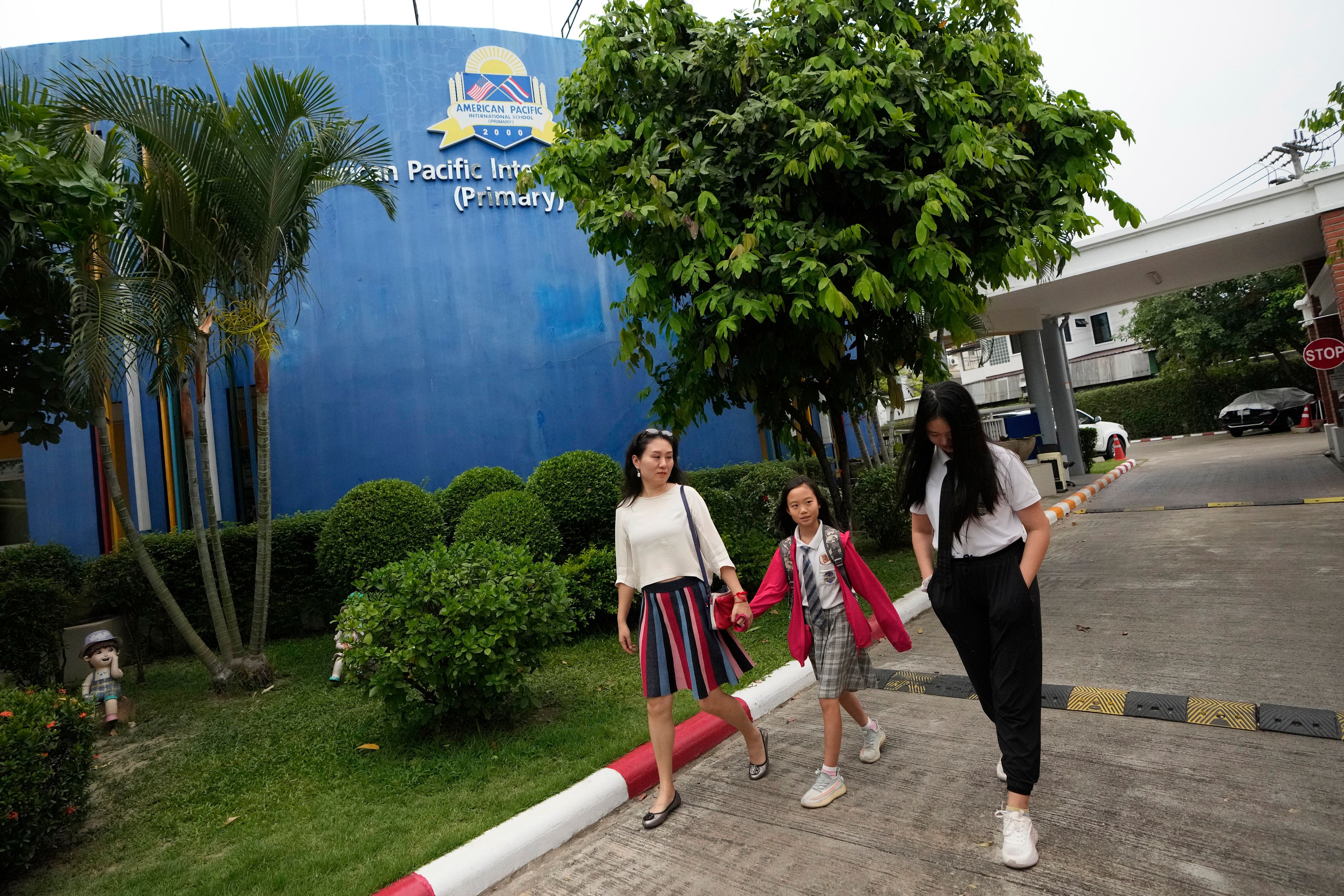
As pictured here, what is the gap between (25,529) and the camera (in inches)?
360

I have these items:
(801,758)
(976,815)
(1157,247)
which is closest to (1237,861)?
(976,815)

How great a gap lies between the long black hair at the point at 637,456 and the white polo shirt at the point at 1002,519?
1.35m

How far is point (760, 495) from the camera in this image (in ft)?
29.8

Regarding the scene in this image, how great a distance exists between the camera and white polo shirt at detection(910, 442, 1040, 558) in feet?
9.66

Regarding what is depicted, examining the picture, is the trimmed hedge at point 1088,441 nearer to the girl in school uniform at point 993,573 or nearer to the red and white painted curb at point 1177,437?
the red and white painted curb at point 1177,437

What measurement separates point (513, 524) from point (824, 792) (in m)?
4.66

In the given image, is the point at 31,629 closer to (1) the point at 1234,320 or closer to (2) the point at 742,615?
(2) the point at 742,615

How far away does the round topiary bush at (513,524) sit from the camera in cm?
749

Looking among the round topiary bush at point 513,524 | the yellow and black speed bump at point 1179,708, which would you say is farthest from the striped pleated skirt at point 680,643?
the round topiary bush at point 513,524

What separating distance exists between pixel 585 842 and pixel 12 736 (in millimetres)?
2460

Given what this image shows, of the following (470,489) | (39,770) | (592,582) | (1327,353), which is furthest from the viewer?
(1327,353)

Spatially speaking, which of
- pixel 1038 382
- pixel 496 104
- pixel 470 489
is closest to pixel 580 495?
pixel 470 489

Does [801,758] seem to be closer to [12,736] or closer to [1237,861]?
[1237,861]

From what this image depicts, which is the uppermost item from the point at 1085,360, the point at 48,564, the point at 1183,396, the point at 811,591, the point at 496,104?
the point at 496,104
